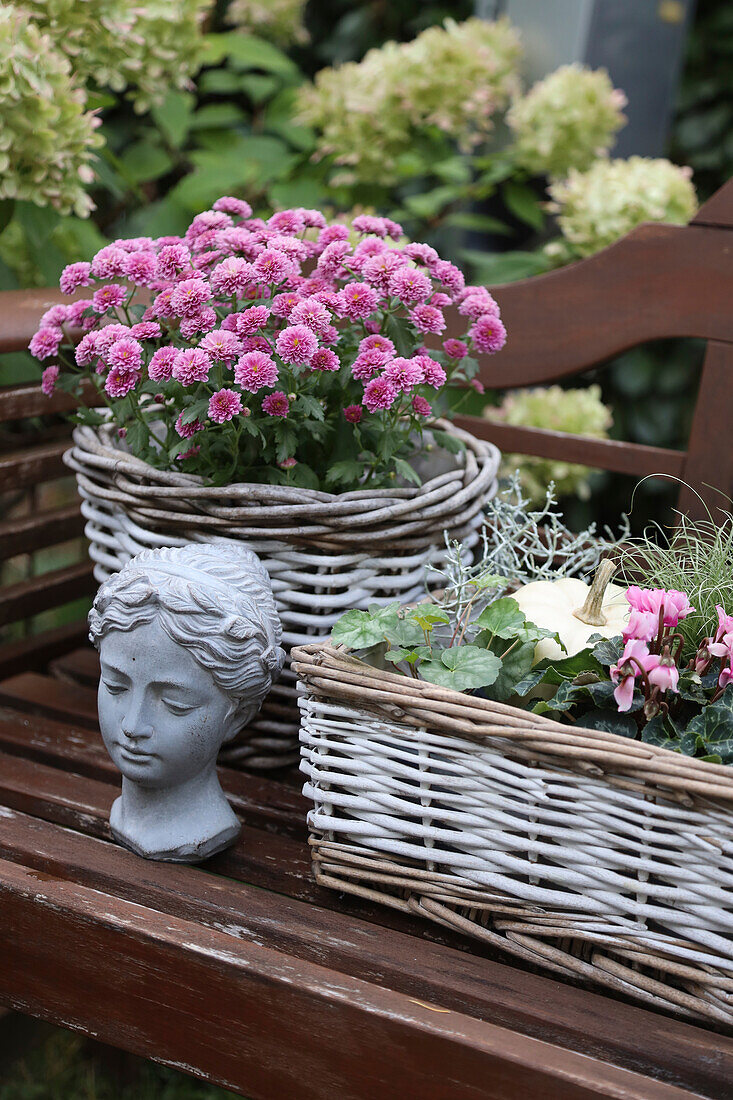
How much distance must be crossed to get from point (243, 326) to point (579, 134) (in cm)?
134

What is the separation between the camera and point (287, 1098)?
2.60 feet

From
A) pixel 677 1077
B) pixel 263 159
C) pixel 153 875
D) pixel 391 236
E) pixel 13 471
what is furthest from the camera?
pixel 263 159

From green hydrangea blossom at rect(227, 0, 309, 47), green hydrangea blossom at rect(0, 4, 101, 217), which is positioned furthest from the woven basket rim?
green hydrangea blossom at rect(227, 0, 309, 47)

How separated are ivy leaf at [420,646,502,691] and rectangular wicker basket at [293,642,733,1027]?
0.03m

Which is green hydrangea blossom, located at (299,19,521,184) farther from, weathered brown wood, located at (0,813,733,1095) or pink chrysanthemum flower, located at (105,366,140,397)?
weathered brown wood, located at (0,813,733,1095)

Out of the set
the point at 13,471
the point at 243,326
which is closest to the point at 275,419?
the point at 243,326

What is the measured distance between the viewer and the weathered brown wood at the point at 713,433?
138cm

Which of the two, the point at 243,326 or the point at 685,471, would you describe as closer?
the point at 243,326

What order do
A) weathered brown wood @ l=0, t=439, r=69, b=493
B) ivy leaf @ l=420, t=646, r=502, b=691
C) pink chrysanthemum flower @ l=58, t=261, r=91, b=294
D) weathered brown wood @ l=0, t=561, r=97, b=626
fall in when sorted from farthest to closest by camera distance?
1. weathered brown wood @ l=0, t=561, r=97, b=626
2. weathered brown wood @ l=0, t=439, r=69, b=493
3. pink chrysanthemum flower @ l=58, t=261, r=91, b=294
4. ivy leaf @ l=420, t=646, r=502, b=691

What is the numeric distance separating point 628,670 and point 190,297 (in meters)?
0.51

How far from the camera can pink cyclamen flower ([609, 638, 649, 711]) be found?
2.60 feet

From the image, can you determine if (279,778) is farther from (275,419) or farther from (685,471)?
(685,471)

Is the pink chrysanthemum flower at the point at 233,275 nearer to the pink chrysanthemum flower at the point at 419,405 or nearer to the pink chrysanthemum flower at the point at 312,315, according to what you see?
the pink chrysanthemum flower at the point at 312,315

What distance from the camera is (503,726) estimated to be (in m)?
0.79
